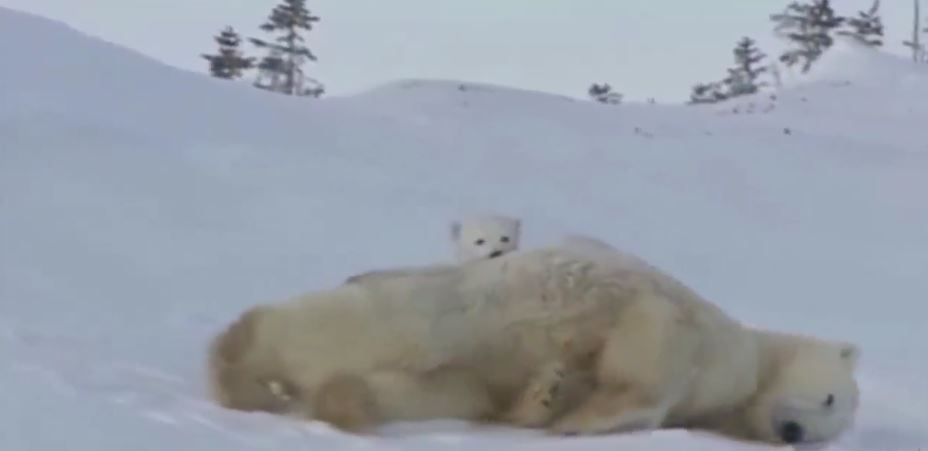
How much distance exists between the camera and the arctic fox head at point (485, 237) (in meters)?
5.89

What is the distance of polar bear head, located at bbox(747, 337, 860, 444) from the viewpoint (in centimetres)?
390

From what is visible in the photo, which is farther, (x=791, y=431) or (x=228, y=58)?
(x=228, y=58)

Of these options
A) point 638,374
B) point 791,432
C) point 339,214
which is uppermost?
point 339,214

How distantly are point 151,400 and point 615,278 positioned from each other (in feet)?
3.79

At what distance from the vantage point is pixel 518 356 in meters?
3.77

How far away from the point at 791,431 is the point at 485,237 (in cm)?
228

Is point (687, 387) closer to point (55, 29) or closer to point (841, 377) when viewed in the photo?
point (841, 377)

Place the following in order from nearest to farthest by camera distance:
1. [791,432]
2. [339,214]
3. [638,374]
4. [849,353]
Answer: [638,374] < [791,432] < [849,353] < [339,214]

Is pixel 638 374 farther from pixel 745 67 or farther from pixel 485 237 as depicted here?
pixel 745 67

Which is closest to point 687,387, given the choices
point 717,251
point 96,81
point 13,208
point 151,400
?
point 151,400

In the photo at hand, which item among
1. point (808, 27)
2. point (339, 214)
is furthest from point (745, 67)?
point (339, 214)

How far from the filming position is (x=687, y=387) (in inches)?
148

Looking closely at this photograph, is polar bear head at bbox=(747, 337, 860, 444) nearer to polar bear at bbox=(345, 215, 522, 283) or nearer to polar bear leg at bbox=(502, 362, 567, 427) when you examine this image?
polar bear leg at bbox=(502, 362, 567, 427)

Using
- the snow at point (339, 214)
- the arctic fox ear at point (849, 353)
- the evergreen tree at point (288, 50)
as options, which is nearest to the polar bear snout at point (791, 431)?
the snow at point (339, 214)
